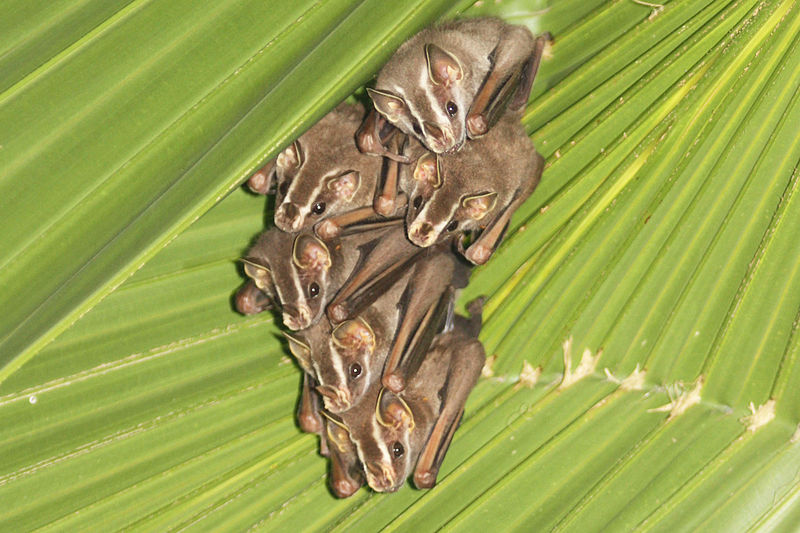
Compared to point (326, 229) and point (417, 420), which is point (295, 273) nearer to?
point (326, 229)

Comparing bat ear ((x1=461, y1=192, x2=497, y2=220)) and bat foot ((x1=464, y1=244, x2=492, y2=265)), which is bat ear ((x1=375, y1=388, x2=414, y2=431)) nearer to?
bat foot ((x1=464, y1=244, x2=492, y2=265))

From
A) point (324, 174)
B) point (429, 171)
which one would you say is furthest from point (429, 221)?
point (324, 174)

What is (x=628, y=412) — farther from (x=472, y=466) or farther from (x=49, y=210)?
(x=49, y=210)

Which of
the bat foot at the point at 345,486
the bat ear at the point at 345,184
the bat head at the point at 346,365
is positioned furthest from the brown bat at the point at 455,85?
the bat foot at the point at 345,486

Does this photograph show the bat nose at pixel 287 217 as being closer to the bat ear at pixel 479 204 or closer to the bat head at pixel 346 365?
the bat head at pixel 346 365

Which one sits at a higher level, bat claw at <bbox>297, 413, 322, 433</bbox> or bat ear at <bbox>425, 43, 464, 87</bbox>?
bat ear at <bbox>425, 43, 464, 87</bbox>

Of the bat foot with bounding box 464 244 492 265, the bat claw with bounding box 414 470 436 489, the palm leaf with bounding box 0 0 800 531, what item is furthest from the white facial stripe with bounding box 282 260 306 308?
the bat claw with bounding box 414 470 436 489
